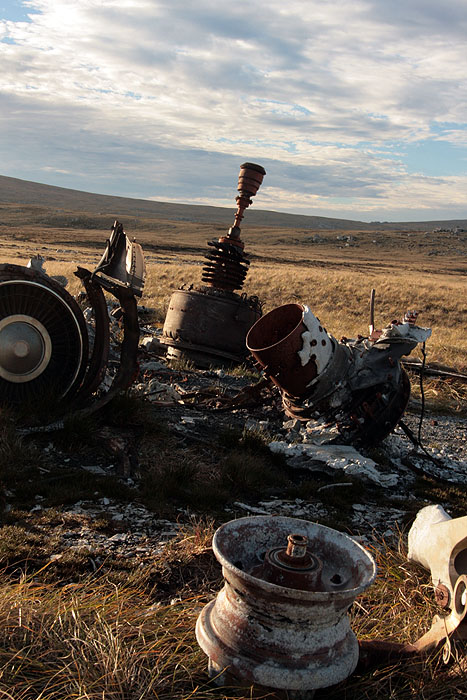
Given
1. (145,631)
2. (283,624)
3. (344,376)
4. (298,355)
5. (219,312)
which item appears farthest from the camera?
(219,312)

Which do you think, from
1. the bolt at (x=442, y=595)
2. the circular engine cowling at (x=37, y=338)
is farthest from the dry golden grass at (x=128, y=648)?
the circular engine cowling at (x=37, y=338)

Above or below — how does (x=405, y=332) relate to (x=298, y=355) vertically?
above

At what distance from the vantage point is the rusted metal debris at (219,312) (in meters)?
9.84

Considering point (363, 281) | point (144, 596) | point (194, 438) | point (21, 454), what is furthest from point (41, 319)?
point (363, 281)

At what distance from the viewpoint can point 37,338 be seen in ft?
19.7

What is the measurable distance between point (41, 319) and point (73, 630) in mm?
3835

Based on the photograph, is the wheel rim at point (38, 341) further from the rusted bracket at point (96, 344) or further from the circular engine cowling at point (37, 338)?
the rusted bracket at point (96, 344)

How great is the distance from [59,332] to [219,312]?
3950mm

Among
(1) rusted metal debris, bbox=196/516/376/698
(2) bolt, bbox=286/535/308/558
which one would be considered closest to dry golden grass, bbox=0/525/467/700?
(1) rusted metal debris, bbox=196/516/376/698

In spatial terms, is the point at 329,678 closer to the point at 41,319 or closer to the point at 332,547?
the point at 332,547

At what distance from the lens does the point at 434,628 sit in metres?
2.98

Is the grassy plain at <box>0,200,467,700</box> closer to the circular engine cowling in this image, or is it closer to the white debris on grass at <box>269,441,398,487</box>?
the circular engine cowling

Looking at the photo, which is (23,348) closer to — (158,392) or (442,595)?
(158,392)

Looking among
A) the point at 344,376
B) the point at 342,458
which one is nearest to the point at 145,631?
the point at 342,458
